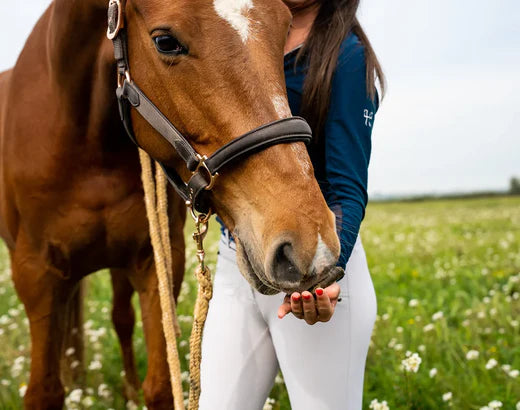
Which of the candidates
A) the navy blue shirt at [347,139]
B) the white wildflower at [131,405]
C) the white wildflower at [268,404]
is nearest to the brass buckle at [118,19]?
the navy blue shirt at [347,139]

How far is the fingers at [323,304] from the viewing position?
167 cm

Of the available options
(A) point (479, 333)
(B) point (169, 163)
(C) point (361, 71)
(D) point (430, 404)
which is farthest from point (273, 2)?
(A) point (479, 333)

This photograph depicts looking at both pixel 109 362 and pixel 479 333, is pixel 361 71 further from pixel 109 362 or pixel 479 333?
pixel 109 362

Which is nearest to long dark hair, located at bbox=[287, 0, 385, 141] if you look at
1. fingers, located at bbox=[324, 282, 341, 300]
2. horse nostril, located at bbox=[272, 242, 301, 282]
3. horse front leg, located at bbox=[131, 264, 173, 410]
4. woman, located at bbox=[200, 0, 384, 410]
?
woman, located at bbox=[200, 0, 384, 410]

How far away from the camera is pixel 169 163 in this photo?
6.43 feet

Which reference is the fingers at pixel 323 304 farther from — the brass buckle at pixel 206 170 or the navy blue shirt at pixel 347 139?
the brass buckle at pixel 206 170

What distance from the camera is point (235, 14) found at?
169cm

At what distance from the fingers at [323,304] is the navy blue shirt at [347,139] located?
25cm

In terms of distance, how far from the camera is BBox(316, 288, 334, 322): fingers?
65.9 inches

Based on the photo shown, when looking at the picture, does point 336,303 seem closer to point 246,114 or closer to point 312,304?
point 312,304

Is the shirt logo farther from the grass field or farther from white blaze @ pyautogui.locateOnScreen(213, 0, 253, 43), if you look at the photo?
the grass field

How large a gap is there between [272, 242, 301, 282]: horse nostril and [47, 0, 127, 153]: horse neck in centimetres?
118

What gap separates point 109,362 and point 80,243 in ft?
6.36

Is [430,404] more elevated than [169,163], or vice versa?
[169,163]
